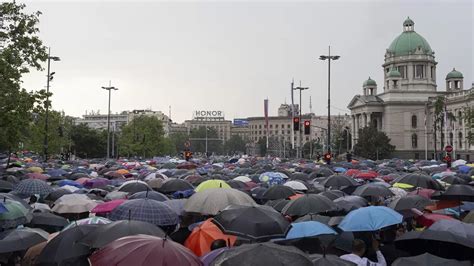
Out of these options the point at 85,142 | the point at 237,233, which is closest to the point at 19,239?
the point at 237,233

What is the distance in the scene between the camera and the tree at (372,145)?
94.7m

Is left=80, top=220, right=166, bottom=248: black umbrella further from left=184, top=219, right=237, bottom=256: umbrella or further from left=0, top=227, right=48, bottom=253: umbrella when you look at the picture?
left=0, top=227, right=48, bottom=253: umbrella

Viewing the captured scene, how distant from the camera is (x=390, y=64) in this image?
118 meters

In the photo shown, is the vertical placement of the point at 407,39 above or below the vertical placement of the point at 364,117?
above

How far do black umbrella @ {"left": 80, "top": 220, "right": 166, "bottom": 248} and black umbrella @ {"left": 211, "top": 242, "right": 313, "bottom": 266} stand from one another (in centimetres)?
228

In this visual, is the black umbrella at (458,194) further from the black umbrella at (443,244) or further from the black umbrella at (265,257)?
the black umbrella at (265,257)

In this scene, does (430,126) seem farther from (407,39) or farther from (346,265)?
(346,265)

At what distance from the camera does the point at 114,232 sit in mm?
8016

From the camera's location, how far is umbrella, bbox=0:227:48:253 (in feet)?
29.3

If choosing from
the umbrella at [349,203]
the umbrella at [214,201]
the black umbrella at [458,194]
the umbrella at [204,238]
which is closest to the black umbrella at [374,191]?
the black umbrella at [458,194]

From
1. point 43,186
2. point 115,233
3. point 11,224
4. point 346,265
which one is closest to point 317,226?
point 346,265

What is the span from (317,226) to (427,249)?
168 cm

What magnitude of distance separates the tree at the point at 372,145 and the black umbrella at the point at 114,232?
8894cm

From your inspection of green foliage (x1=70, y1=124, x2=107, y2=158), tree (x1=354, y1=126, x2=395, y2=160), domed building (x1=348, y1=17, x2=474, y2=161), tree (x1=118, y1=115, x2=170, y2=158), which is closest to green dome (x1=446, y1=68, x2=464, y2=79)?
domed building (x1=348, y1=17, x2=474, y2=161)
